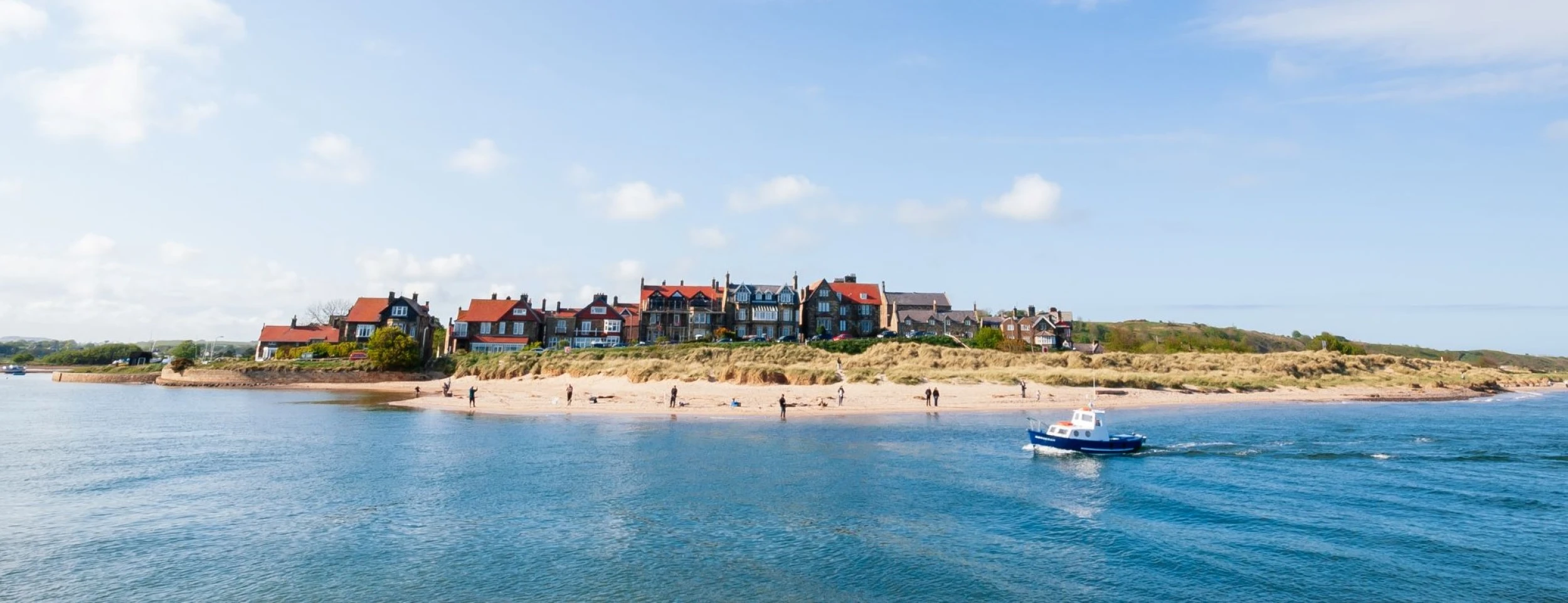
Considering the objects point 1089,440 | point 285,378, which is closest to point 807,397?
point 1089,440

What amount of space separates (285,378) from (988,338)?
88953mm

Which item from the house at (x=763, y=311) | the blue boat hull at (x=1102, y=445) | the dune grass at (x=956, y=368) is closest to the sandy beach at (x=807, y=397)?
the dune grass at (x=956, y=368)

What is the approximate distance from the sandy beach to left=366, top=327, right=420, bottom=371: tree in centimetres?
1457

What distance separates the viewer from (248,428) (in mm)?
53188

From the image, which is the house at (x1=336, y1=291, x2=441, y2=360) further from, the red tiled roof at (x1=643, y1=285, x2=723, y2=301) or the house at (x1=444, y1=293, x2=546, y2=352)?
the red tiled roof at (x1=643, y1=285, x2=723, y2=301)

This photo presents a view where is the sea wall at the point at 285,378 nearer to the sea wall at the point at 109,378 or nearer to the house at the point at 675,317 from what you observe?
the sea wall at the point at 109,378

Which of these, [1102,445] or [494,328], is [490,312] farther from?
[1102,445]

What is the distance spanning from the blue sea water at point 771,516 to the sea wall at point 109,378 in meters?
64.9

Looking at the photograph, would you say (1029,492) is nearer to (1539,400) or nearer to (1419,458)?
(1419,458)

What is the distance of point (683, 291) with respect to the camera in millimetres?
120938

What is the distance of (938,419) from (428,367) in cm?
7180

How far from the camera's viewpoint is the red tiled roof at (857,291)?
126062mm

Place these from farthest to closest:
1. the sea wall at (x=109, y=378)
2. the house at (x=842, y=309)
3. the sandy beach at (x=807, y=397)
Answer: the house at (x=842, y=309) → the sea wall at (x=109, y=378) → the sandy beach at (x=807, y=397)

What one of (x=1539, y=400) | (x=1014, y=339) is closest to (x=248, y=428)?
(x=1014, y=339)
